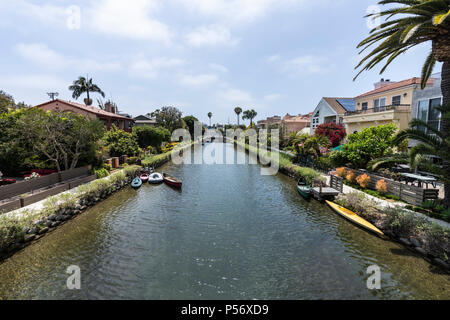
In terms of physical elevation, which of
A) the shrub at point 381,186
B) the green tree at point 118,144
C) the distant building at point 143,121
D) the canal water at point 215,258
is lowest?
the canal water at point 215,258

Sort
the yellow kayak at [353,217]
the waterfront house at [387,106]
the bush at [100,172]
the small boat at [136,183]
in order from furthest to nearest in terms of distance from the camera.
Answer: the waterfront house at [387,106], the bush at [100,172], the small boat at [136,183], the yellow kayak at [353,217]

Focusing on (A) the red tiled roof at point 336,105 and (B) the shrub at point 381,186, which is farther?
(A) the red tiled roof at point 336,105

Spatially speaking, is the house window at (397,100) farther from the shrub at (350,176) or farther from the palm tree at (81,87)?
the palm tree at (81,87)

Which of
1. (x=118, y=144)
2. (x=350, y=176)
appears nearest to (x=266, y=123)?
(x=118, y=144)

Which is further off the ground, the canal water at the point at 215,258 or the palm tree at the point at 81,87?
the palm tree at the point at 81,87

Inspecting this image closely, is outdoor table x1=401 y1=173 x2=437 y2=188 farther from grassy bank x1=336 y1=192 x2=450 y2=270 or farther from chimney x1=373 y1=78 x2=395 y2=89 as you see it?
chimney x1=373 y1=78 x2=395 y2=89

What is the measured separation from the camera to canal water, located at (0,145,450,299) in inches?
343

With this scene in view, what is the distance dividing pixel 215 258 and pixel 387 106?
27.2m

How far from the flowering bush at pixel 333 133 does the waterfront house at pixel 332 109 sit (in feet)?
24.8

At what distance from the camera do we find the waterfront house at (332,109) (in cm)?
4375

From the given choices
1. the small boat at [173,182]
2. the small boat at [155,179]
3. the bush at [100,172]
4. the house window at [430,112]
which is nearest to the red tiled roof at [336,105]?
the house window at [430,112]

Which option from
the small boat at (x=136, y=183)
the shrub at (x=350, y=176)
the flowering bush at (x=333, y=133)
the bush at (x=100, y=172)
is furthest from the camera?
the flowering bush at (x=333, y=133)

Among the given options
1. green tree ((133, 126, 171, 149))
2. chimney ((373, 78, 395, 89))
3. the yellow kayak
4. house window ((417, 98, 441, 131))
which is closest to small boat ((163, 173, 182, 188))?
the yellow kayak
